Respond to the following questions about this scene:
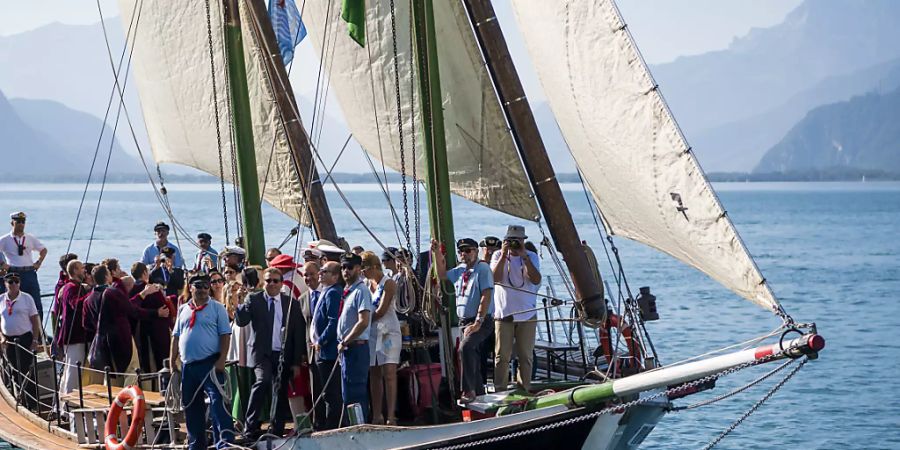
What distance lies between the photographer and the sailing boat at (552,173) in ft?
39.3

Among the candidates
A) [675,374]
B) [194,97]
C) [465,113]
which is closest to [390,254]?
[465,113]

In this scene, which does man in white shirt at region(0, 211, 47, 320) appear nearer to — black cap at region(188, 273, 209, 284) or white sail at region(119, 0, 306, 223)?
white sail at region(119, 0, 306, 223)

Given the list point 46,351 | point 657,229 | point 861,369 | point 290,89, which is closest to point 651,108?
point 657,229

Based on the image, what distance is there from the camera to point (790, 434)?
26625 millimetres

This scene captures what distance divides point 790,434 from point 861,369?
942cm

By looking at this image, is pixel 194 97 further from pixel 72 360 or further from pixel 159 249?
pixel 72 360

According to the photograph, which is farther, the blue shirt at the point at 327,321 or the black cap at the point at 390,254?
the black cap at the point at 390,254

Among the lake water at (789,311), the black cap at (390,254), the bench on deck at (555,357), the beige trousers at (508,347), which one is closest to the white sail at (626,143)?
the beige trousers at (508,347)

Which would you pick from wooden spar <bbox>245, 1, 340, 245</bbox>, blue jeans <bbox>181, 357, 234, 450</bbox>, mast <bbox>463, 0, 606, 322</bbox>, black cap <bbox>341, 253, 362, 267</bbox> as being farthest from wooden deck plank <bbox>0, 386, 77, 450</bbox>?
mast <bbox>463, 0, 606, 322</bbox>

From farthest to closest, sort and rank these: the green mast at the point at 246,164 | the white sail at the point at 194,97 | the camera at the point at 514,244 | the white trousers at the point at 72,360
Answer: the white sail at the point at 194,97 < the white trousers at the point at 72,360 < the green mast at the point at 246,164 < the camera at the point at 514,244

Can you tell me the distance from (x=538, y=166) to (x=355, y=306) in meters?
2.72

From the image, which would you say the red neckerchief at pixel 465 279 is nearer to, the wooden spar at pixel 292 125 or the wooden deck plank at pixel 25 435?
the wooden deck plank at pixel 25 435

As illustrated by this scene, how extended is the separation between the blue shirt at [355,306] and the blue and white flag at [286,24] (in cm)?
982

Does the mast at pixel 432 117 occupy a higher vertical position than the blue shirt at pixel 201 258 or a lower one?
higher
